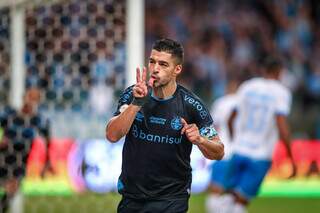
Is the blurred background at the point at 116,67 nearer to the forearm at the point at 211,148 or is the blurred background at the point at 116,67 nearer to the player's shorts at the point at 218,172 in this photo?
the player's shorts at the point at 218,172

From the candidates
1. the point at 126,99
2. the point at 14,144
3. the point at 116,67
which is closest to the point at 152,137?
the point at 126,99

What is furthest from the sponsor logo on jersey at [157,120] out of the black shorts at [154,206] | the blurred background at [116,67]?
the blurred background at [116,67]

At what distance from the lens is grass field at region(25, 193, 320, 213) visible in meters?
11.4

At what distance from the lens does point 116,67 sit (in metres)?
10.9

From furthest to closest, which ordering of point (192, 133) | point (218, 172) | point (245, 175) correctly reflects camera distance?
1. point (218, 172)
2. point (245, 175)
3. point (192, 133)

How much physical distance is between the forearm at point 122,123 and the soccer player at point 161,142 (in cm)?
19

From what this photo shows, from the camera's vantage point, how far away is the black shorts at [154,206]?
6.25m

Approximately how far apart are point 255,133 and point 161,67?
452 cm

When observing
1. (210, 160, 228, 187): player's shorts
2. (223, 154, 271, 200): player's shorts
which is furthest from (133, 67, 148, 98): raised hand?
(210, 160, 228, 187): player's shorts

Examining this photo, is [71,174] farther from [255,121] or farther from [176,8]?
[176,8]

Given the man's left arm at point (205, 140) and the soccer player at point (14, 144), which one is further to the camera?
the soccer player at point (14, 144)

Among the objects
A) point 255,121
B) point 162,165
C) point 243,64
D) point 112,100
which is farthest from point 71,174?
point 162,165

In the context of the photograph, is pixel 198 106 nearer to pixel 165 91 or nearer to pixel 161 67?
pixel 165 91

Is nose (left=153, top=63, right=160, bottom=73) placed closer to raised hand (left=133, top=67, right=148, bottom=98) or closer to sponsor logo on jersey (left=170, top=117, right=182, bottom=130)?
raised hand (left=133, top=67, right=148, bottom=98)
